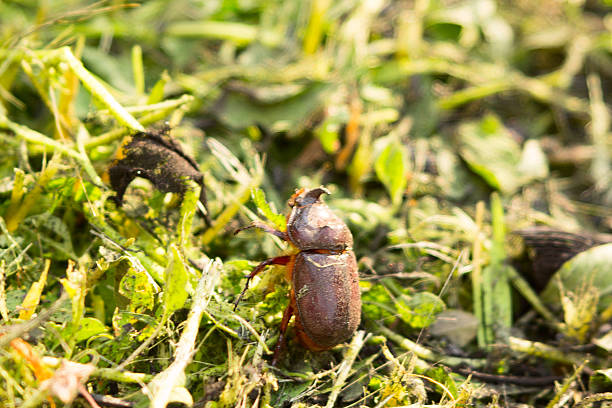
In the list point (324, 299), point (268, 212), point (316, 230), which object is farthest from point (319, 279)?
point (268, 212)

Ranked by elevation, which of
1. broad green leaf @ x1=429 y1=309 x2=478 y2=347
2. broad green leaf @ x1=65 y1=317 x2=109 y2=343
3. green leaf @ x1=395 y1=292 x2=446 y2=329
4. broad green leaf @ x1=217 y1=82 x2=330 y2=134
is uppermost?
broad green leaf @ x1=217 y1=82 x2=330 y2=134

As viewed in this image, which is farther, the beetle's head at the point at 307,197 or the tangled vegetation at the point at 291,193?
the beetle's head at the point at 307,197

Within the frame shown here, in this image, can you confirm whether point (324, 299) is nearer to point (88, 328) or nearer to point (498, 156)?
point (88, 328)

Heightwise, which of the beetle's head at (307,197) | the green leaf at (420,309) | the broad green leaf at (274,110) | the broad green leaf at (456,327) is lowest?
the broad green leaf at (456,327)

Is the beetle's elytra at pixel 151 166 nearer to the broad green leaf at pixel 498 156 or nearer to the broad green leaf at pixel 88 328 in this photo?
the broad green leaf at pixel 88 328

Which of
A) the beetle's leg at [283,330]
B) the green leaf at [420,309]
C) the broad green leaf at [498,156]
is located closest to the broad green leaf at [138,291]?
the beetle's leg at [283,330]

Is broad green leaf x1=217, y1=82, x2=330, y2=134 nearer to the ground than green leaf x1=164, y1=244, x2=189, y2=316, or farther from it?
farther from it

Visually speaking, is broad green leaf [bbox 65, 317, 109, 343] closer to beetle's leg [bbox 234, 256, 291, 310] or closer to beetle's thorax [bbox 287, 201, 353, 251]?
beetle's leg [bbox 234, 256, 291, 310]

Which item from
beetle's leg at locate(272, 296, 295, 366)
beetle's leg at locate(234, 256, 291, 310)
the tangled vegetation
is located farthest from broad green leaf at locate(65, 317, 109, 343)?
beetle's leg at locate(272, 296, 295, 366)
